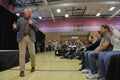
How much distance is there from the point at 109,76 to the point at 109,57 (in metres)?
0.24

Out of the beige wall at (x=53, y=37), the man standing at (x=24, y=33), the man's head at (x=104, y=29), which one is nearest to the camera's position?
the man's head at (x=104, y=29)

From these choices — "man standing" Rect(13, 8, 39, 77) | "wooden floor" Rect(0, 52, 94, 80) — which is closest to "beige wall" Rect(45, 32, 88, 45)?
"wooden floor" Rect(0, 52, 94, 80)

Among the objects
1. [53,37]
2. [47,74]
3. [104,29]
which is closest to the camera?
[104,29]

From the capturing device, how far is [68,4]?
1213 centimetres

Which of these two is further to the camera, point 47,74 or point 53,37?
point 53,37

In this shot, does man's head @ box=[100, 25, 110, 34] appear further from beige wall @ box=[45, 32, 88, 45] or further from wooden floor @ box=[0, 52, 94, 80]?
beige wall @ box=[45, 32, 88, 45]

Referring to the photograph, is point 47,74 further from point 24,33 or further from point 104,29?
point 104,29

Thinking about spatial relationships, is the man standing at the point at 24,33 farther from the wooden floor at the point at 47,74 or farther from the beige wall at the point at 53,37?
Answer: the beige wall at the point at 53,37

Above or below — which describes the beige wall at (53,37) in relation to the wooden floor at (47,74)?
above

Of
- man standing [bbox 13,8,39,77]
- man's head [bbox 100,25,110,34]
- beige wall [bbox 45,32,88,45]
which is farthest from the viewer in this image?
beige wall [bbox 45,32,88,45]

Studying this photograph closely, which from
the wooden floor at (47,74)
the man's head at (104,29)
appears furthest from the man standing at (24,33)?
the man's head at (104,29)

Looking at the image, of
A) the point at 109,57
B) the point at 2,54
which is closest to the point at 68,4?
the point at 2,54

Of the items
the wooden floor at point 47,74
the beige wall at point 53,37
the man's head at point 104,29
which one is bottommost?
the wooden floor at point 47,74

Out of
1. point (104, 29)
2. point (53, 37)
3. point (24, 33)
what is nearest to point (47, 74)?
point (24, 33)
